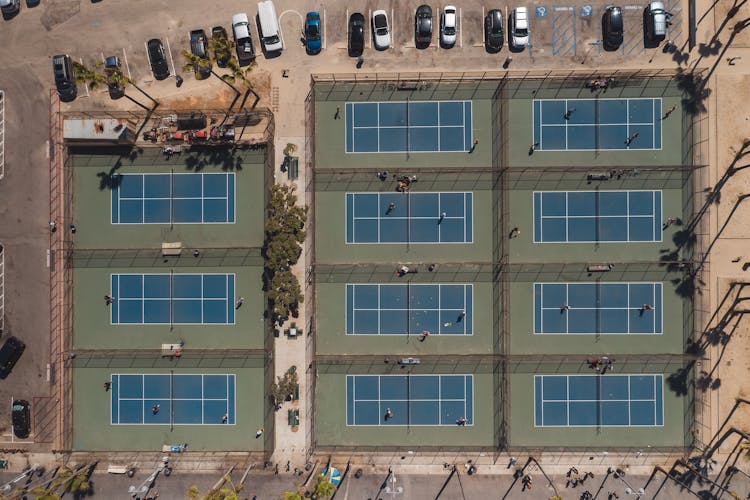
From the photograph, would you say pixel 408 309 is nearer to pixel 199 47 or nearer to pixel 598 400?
pixel 598 400

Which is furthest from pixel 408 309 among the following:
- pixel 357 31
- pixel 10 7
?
pixel 10 7

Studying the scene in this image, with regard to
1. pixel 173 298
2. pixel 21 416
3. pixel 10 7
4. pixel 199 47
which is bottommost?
pixel 21 416

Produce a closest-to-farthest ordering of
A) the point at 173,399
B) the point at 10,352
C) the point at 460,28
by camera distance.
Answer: the point at 10,352, the point at 460,28, the point at 173,399

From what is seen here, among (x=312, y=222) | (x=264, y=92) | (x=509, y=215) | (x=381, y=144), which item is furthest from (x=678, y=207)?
(x=264, y=92)

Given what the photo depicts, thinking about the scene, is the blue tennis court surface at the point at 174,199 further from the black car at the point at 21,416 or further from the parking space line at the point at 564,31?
the parking space line at the point at 564,31

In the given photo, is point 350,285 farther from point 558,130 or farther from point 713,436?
point 713,436

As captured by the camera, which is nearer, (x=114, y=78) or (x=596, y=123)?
(x=114, y=78)

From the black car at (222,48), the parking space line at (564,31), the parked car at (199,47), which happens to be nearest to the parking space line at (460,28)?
the parking space line at (564,31)
